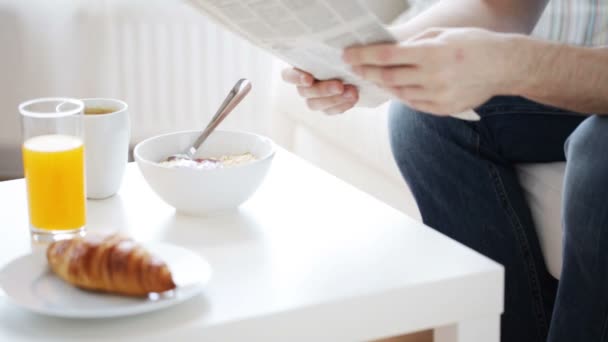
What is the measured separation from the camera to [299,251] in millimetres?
878

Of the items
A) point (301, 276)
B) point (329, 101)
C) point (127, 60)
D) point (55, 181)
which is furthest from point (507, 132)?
point (127, 60)

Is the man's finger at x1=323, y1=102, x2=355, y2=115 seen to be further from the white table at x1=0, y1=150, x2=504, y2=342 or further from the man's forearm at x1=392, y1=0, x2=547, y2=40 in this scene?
the man's forearm at x1=392, y1=0, x2=547, y2=40

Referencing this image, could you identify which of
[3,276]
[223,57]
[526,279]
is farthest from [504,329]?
[223,57]

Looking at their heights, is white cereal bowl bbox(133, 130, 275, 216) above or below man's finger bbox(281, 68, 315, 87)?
below

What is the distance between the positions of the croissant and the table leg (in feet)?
0.90

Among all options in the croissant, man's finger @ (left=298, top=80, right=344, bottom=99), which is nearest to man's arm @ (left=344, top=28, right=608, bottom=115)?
man's finger @ (left=298, top=80, right=344, bottom=99)

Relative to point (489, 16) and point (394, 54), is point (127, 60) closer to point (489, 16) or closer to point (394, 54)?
point (489, 16)

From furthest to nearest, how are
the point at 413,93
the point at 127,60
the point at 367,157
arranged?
the point at 127,60 < the point at 367,157 < the point at 413,93

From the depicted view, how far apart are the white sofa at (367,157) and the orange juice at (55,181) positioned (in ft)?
2.12

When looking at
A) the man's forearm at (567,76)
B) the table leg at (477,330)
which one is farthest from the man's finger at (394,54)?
the table leg at (477,330)

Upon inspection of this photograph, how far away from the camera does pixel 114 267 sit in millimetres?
717

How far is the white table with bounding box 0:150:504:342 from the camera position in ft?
2.37

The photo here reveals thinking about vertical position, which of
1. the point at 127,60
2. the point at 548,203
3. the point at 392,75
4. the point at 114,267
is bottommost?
the point at 127,60

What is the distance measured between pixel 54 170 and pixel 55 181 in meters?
0.01
